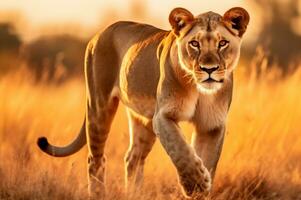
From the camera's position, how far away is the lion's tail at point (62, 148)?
7352mm

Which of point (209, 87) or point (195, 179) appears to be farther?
point (209, 87)

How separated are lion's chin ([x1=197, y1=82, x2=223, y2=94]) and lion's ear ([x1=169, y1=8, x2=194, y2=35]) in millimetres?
395

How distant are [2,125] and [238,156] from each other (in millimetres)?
2392

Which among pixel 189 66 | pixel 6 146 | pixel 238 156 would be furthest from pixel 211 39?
pixel 6 146

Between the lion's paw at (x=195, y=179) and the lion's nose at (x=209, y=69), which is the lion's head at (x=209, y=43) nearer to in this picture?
the lion's nose at (x=209, y=69)

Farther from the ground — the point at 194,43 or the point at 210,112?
the point at 194,43

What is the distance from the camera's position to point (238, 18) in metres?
6.46

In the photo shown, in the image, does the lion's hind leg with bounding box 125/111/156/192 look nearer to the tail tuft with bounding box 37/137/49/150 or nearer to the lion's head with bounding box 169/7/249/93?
the tail tuft with bounding box 37/137/49/150

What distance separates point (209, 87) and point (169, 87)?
35cm

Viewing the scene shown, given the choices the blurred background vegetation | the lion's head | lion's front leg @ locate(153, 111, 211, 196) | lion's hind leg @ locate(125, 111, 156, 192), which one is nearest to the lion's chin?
the lion's head

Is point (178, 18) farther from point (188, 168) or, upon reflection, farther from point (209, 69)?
point (188, 168)

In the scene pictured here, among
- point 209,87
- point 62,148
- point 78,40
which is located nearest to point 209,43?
point 209,87

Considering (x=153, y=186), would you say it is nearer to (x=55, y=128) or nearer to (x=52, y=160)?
(x=52, y=160)

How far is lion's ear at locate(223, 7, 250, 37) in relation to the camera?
6.42 metres
